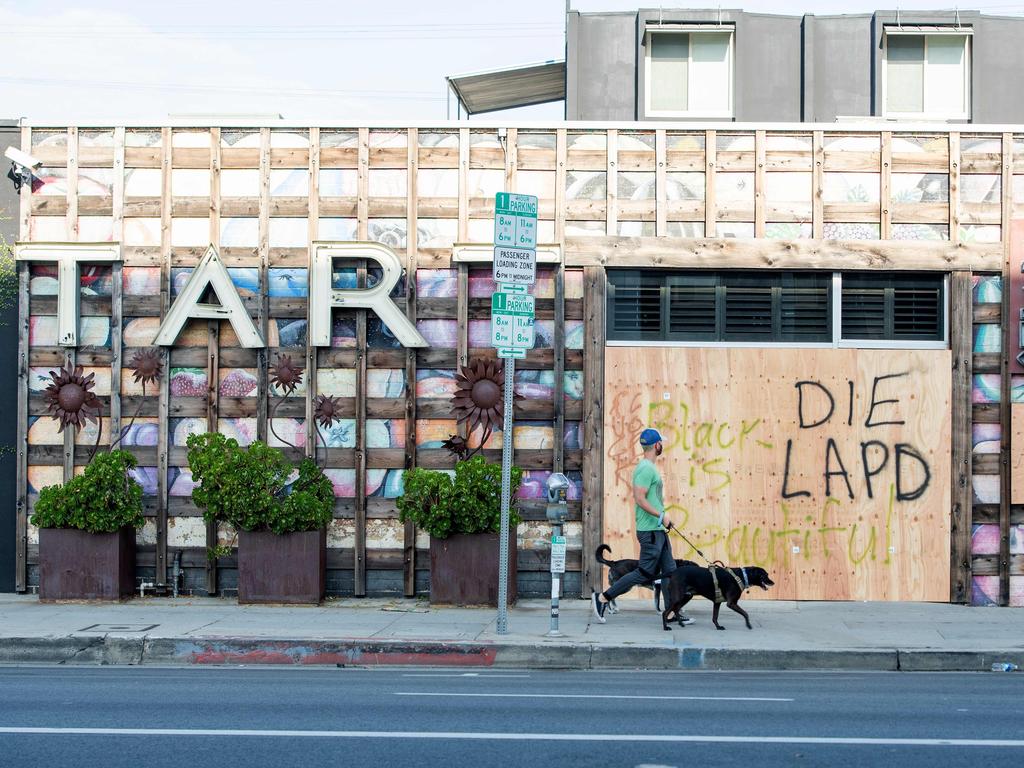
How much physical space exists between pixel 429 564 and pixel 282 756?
24.2 ft

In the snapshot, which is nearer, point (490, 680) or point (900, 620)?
point (490, 680)

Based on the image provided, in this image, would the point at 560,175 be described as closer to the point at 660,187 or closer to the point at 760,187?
the point at 660,187

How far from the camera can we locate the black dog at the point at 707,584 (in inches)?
492

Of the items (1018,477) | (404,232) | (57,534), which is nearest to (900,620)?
(1018,477)

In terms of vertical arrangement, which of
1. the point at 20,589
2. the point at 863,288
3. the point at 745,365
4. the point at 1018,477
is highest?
the point at 863,288

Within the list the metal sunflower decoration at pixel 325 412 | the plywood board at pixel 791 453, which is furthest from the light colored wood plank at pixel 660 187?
the metal sunflower decoration at pixel 325 412

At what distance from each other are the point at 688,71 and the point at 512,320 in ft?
37.2

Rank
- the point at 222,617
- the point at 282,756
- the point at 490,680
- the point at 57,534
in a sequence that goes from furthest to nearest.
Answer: the point at 57,534, the point at 222,617, the point at 490,680, the point at 282,756

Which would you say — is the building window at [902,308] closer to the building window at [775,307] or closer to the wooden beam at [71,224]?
the building window at [775,307]

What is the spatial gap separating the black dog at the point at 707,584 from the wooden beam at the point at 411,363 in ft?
11.5

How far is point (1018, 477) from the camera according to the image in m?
14.7

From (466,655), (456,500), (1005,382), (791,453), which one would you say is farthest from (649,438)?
(1005,382)

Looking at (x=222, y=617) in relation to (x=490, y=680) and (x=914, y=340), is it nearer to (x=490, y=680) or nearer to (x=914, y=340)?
(x=490, y=680)

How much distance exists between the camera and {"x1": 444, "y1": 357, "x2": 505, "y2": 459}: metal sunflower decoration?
14875 millimetres
